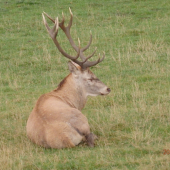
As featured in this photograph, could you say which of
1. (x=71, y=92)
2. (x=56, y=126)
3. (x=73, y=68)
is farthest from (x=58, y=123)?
(x=73, y=68)

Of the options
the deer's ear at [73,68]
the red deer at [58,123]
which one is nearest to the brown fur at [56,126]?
the red deer at [58,123]

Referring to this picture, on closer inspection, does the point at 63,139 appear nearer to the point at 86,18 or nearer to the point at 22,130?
the point at 22,130

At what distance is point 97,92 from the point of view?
27.9 feet

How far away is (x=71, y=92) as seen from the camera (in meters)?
8.22

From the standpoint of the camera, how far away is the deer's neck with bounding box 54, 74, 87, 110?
321 inches

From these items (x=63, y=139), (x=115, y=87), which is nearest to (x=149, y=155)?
(x=63, y=139)

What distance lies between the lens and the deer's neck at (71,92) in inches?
321

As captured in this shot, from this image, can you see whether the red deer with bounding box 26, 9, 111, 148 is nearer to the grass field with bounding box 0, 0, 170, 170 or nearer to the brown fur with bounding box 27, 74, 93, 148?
the brown fur with bounding box 27, 74, 93, 148

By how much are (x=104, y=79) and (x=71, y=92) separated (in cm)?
325

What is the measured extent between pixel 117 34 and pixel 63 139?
916 cm

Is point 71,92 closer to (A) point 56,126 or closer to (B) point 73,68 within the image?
(B) point 73,68

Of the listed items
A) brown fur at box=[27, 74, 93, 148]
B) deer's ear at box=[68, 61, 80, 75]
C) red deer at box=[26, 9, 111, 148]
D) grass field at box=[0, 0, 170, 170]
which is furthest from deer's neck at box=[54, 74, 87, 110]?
brown fur at box=[27, 74, 93, 148]

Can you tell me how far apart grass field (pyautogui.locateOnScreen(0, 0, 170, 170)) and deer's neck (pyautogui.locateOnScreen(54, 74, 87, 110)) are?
16.0 inches

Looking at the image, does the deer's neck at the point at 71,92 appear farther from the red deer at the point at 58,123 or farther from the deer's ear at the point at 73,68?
the deer's ear at the point at 73,68
